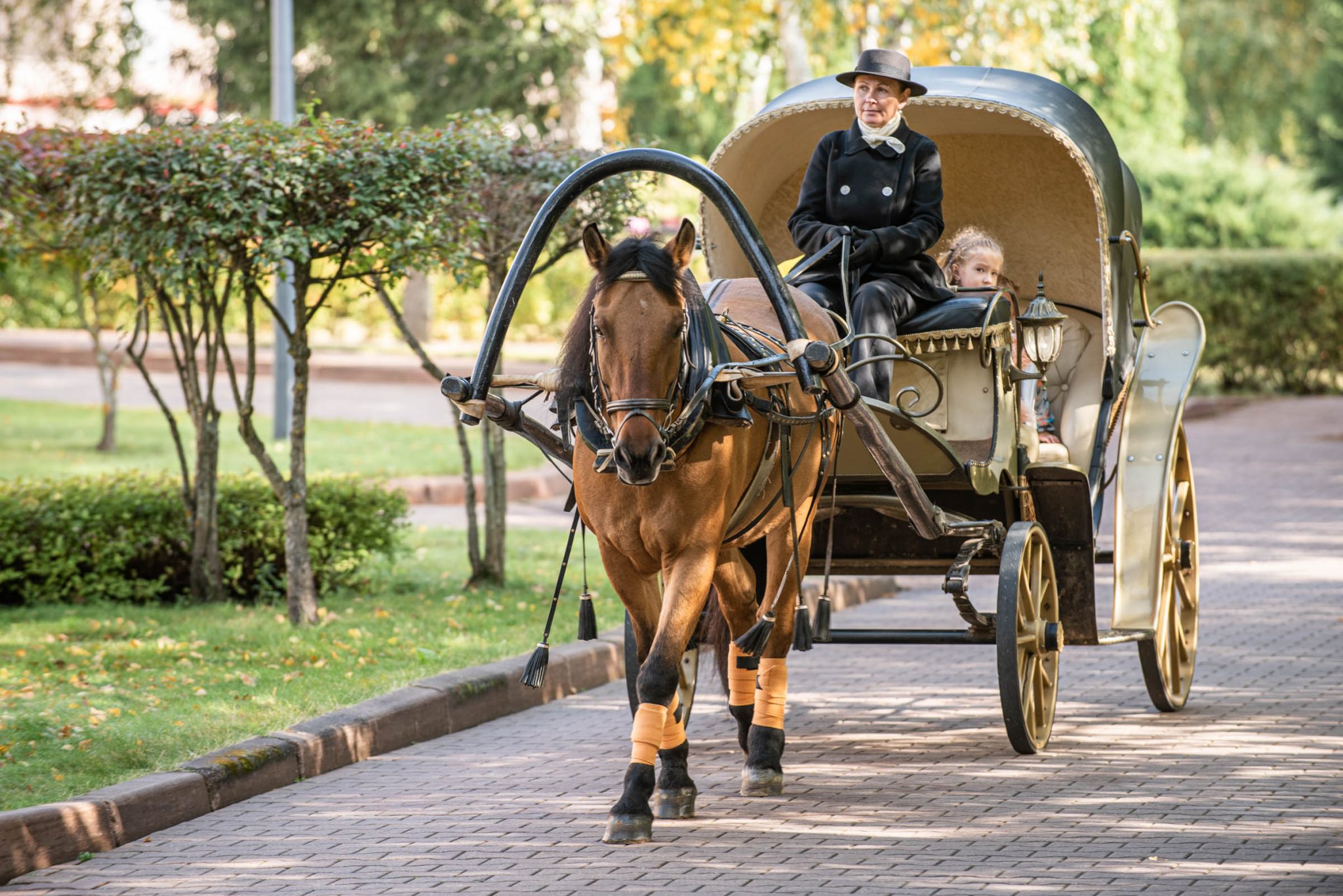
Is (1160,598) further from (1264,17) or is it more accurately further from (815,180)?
(1264,17)

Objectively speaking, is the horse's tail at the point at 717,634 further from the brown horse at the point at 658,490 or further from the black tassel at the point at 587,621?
the black tassel at the point at 587,621

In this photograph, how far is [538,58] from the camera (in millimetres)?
27891

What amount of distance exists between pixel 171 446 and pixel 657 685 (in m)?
12.9

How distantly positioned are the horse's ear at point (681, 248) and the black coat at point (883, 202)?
1.57 metres

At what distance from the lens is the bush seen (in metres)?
9.81

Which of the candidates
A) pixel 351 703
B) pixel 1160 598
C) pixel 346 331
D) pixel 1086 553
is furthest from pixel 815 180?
pixel 346 331

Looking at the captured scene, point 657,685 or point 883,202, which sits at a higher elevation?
point 883,202

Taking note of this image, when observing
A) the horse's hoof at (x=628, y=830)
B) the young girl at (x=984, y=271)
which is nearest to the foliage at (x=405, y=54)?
the young girl at (x=984, y=271)

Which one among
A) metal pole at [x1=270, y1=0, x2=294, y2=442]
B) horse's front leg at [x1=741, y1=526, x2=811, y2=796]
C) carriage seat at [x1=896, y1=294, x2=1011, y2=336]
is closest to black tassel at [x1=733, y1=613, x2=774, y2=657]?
horse's front leg at [x1=741, y1=526, x2=811, y2=796]

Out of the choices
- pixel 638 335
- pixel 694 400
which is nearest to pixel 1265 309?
pixel 694 400

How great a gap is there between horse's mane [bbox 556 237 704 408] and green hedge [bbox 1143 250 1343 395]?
62.8 feet

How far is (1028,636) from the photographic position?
683 cm

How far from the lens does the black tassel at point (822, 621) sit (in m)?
6.44

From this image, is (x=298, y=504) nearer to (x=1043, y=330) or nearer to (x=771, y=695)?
(x=771, y=695)
